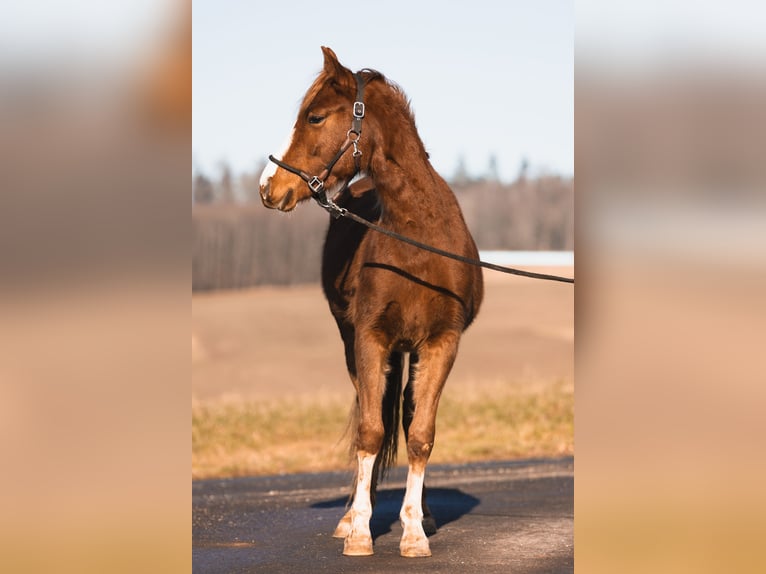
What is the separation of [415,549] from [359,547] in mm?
353

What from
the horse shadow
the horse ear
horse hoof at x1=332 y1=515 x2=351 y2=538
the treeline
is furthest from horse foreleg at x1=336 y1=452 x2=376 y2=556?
the treeline

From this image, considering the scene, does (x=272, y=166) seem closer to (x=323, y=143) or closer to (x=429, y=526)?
(x=323, y=143)

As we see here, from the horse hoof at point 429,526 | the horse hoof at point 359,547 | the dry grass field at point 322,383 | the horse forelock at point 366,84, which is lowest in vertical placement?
the dry grass field at point 322,383

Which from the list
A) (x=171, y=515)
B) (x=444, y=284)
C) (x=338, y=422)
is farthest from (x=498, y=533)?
(x=338, y=422)

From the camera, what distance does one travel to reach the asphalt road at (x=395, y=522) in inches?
254

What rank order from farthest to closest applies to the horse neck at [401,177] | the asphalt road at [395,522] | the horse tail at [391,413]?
the horse tail at [391,413]
the horse neck at [401,177]
the asphalt road at [395,522]

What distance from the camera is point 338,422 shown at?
15.4m

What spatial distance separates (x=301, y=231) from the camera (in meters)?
52.8

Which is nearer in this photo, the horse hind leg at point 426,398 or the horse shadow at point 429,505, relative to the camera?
the horse hind leg at point 426,398

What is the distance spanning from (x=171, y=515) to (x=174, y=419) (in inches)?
9.3

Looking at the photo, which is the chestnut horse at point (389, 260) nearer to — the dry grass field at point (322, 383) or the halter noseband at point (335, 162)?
the halter noseband at point (335, 162)

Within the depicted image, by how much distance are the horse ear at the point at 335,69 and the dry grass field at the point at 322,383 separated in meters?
4.58

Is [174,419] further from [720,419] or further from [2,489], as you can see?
[720,419]

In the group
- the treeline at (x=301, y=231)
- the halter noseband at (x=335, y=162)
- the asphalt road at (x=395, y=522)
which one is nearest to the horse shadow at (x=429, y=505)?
the asphalt road at (x=395, y=522)
